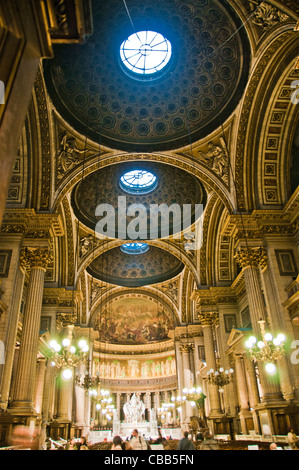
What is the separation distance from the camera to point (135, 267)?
89.0 feet

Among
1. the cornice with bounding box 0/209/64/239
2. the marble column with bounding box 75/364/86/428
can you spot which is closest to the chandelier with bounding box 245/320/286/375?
the cornice with bounding box 0/209/64/239

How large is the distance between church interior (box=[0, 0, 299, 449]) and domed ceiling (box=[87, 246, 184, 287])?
4.20 meters

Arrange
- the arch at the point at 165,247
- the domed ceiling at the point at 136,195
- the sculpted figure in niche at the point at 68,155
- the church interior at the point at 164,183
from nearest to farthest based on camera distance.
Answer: the church interior at the point at 164,183 < the sculpted figure in niche at the point at 68,155 < the domed ceiling at the point at 136,195 < the arch at the point at 165,247

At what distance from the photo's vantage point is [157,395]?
102 feet

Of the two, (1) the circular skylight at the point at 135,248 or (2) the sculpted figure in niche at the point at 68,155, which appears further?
(1) the circular skylight at the point at 135,248

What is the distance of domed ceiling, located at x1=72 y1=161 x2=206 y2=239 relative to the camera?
18281 millimetres

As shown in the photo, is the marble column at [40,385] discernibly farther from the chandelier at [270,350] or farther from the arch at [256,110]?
the arch at [256,110]

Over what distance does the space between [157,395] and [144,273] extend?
1156cm

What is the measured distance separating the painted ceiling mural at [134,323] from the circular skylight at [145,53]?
65.7 feet

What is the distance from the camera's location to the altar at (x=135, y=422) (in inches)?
1035

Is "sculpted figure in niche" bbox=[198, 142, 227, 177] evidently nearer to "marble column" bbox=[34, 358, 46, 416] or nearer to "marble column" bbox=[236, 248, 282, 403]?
"marble column" bbox=[236, 248, 282, 403]

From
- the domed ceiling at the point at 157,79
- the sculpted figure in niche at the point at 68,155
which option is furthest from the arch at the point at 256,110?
the sculpted figure in niche at the point at 68,155

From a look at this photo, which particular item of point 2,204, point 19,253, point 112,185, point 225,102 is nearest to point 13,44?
point 2,204

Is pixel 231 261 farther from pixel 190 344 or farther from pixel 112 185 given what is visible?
pixel 190 344
